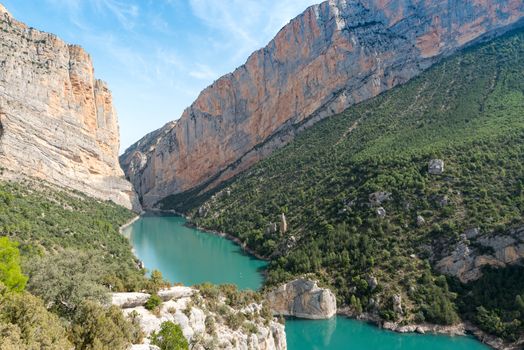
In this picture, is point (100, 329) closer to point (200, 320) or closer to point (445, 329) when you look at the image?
point (200, 320)

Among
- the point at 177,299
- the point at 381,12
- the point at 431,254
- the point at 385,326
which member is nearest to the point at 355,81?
the point at 381,12

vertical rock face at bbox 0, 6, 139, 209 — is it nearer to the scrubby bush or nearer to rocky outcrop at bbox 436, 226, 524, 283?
the scrubby bush

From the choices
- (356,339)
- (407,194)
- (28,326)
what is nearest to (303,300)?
(356,339)

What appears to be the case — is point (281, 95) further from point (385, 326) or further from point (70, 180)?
point (385, 326)

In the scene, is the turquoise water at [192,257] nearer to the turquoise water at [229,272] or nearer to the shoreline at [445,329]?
the turquoise water at [229,272]

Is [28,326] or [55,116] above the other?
[55,116]
